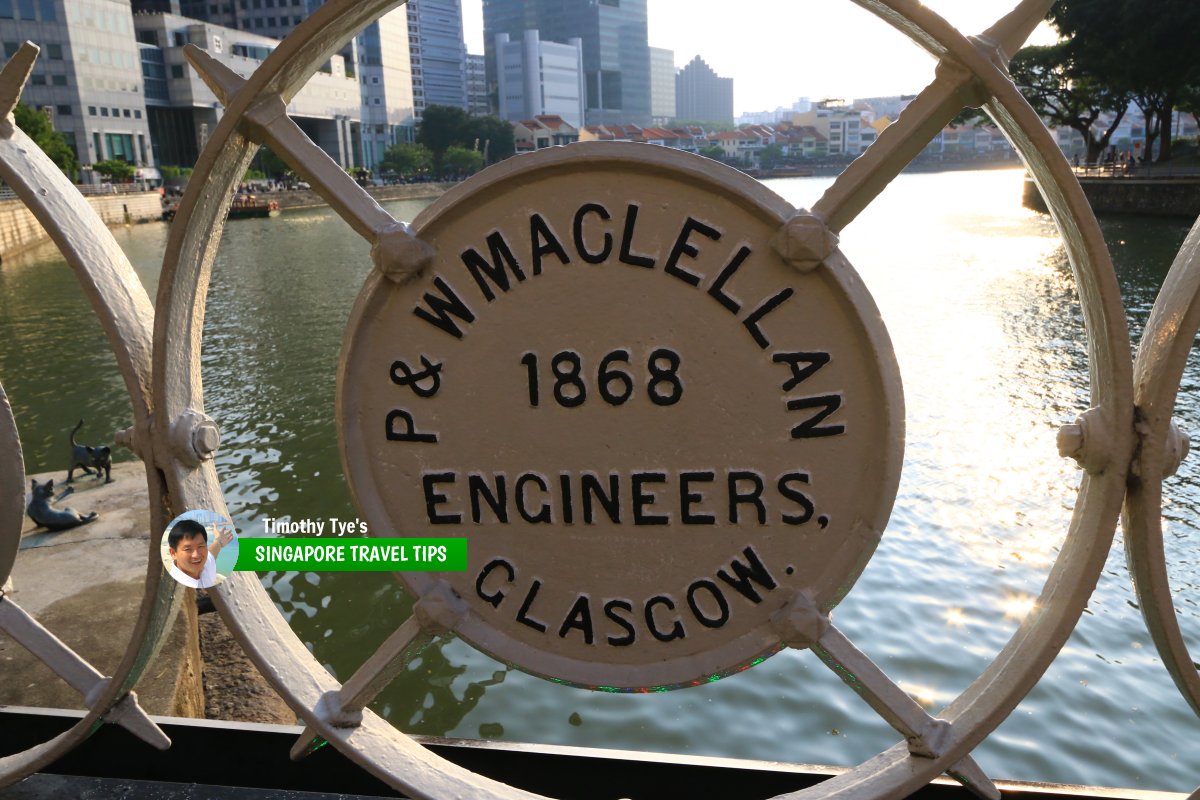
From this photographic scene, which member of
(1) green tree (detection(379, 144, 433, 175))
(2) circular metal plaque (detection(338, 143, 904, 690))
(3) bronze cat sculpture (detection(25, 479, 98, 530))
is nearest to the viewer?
(2) circular metal plaque (detection(338, 143, 904, 690))

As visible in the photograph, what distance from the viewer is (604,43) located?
105m

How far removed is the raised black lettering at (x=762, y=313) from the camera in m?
1.76

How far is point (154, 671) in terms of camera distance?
3.65m

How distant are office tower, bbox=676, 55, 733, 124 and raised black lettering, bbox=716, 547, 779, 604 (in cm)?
17089

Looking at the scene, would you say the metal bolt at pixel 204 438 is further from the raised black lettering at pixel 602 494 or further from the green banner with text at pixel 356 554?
the raised black lettering at pixel 602 494

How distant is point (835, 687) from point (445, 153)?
74.0 metres

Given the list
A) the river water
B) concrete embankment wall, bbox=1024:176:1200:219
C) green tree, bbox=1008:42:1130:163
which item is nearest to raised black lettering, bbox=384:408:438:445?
the river water

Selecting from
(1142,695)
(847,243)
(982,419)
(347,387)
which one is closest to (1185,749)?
(1142,695)

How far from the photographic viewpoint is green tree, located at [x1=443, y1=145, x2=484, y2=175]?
232 feet

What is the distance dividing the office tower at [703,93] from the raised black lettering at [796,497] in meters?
171

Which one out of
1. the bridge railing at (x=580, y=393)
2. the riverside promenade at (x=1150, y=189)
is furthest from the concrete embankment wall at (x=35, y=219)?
the riverside promenade at (x=1150, y=189)

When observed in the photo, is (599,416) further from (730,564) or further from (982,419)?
(982,419)

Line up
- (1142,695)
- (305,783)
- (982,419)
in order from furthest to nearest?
1. (982,419)
2. (1142,695)
3. (305,783)

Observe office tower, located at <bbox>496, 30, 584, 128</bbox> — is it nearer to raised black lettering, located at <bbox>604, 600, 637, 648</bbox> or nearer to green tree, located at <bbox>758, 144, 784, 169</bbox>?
green tree, located at <bbox>758, 144, 784, 169</bbox>
